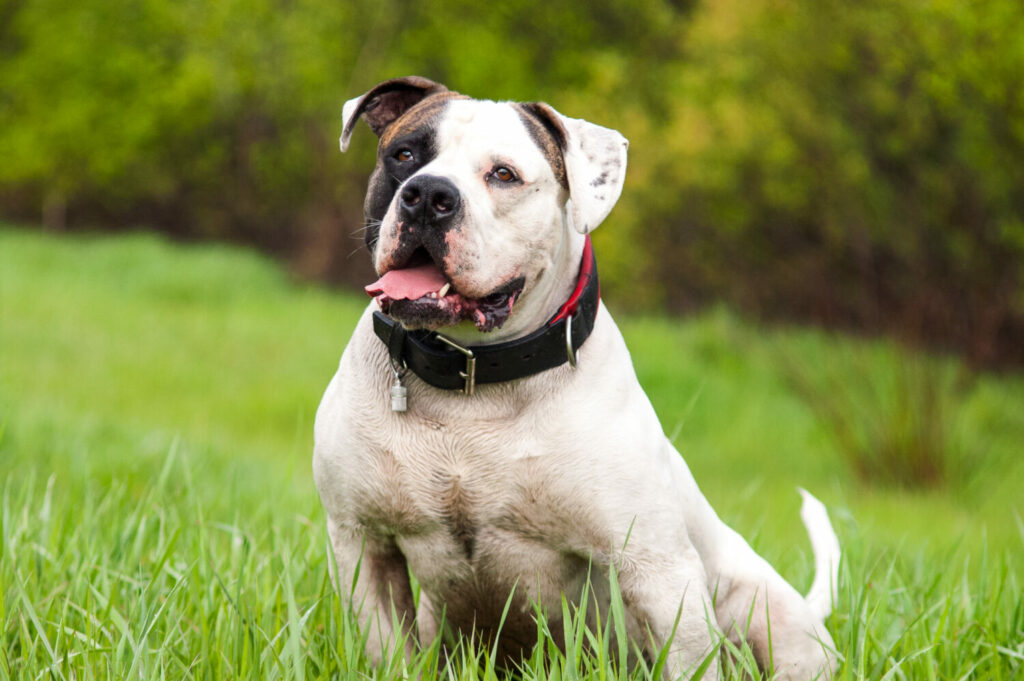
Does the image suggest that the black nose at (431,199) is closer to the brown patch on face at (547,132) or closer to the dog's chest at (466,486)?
the brown patch on face at (547,132)

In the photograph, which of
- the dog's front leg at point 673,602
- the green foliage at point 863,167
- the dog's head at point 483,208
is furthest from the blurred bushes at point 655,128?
the dog's front leg at point 673,602

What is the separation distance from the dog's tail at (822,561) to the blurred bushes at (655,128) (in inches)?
63.4

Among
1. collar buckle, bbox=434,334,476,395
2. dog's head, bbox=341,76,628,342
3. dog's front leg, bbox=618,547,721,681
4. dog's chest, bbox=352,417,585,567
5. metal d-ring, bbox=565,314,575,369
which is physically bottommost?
dog's front leg, bbox=618,547,721,681

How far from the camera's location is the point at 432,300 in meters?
2.40

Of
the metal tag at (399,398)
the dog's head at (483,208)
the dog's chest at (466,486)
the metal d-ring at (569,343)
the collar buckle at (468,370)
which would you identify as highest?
the dog's head at (483,208)

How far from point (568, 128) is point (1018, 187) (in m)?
8.35

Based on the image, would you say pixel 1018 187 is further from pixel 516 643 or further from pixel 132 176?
pixel 132 176

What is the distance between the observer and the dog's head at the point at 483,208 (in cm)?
241

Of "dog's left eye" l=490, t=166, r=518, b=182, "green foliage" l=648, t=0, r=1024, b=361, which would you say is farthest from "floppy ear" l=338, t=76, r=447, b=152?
"green foliage" l=648, t=0, r=1024, b=361

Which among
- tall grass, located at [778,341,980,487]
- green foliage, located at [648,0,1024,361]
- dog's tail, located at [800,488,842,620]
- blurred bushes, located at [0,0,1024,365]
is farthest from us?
blurred bushes, located at [0,0,1024,365]

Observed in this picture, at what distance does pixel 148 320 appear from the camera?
42.7ft

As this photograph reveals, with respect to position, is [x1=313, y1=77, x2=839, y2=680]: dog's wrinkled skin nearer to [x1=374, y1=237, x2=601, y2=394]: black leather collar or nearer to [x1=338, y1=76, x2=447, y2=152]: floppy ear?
[x1=374, y1=237, x2=601, y2=394]: black leather collar

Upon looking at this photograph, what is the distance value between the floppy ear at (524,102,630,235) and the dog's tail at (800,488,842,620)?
1.08 metres

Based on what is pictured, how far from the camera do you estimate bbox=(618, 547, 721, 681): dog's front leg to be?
96.8 inches
